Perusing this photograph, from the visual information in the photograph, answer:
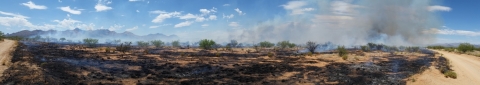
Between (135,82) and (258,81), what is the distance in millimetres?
7705

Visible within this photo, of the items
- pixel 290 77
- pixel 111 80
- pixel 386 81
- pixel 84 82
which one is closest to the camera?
pixel 84 82

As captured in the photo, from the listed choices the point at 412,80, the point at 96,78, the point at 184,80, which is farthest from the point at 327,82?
the point at 96,78

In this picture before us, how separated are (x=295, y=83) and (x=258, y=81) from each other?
7.84 feet

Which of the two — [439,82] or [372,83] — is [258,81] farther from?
[439,82]

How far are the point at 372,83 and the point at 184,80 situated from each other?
476 inches

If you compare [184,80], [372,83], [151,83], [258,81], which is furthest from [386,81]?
→ [151,83]

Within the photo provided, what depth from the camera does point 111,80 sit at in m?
17.9

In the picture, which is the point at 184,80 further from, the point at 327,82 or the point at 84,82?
the point at 327,82

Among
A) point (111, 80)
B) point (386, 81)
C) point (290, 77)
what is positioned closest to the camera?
point (111, 80)

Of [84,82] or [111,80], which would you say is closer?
[84,82]

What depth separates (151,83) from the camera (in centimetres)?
1741

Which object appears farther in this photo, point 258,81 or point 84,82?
point 258,81

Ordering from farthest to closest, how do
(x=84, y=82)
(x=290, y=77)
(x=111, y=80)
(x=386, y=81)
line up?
(x=290, y=77) < (x=386, y=81) < (x=111, y=80) < (x=84, y=82)

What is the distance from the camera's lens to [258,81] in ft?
61.7
